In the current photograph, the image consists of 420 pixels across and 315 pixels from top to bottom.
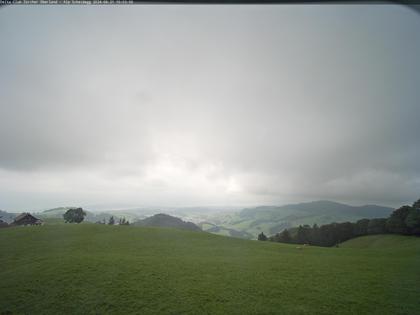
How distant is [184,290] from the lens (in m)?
10.1

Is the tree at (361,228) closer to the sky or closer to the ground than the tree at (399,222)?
closer to the ground

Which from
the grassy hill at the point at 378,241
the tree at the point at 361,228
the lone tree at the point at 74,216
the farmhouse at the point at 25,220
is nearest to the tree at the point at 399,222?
the grassy hill at the point at 378,241

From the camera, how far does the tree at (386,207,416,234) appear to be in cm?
4741

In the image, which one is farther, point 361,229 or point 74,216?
point 74,216

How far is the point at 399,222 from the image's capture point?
158 feet

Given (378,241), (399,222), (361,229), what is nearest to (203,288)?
(378,241)

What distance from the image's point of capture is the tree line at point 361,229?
46231 mm

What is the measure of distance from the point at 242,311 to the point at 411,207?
68383 mm

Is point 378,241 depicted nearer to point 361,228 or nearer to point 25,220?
point 361,228

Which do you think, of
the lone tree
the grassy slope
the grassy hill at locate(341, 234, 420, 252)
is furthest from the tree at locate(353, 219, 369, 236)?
the lone tree

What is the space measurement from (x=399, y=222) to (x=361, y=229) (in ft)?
33.2

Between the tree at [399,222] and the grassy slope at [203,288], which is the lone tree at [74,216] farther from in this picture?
the tree at [399,222]

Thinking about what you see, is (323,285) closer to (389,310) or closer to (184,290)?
(389,310)

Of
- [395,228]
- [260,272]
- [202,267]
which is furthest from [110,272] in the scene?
[395,228]
